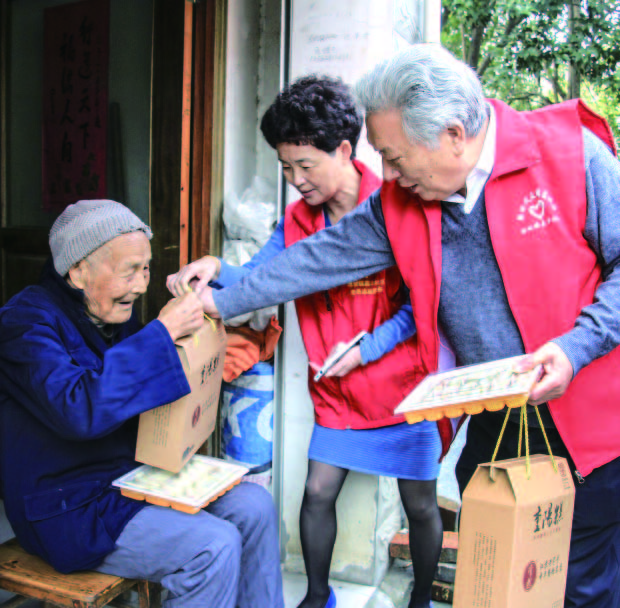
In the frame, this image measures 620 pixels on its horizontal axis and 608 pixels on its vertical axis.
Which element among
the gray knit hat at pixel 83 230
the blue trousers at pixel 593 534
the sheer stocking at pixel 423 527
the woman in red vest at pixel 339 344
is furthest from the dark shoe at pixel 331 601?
the gray knit hat at pixel 83 230

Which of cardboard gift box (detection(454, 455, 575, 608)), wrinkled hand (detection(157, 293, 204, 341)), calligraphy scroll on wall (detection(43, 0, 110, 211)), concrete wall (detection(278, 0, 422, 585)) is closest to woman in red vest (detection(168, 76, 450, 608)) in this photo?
wrinkled hand (detection(157, 293, 204, 341))

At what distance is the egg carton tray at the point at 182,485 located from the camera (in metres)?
2.02

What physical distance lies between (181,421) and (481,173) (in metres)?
1.11

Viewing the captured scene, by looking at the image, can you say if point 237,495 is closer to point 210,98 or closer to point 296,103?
point 296,103

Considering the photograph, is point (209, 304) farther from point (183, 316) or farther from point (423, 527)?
point (423, 527)

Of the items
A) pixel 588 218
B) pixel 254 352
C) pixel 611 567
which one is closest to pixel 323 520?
pixel 254 352

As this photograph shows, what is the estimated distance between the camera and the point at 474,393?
141cm

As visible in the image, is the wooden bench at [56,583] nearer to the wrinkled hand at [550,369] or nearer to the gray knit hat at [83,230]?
the gray knit hat at [83,230]

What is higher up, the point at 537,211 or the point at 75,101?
the point at 75,101

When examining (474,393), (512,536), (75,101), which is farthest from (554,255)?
(75,101)

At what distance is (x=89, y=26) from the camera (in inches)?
135

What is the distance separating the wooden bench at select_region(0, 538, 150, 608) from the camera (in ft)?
6.09

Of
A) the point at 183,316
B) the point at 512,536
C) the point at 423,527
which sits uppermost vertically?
the point at 183,316

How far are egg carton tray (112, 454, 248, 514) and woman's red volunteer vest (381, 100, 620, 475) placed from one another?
109 centimetres
